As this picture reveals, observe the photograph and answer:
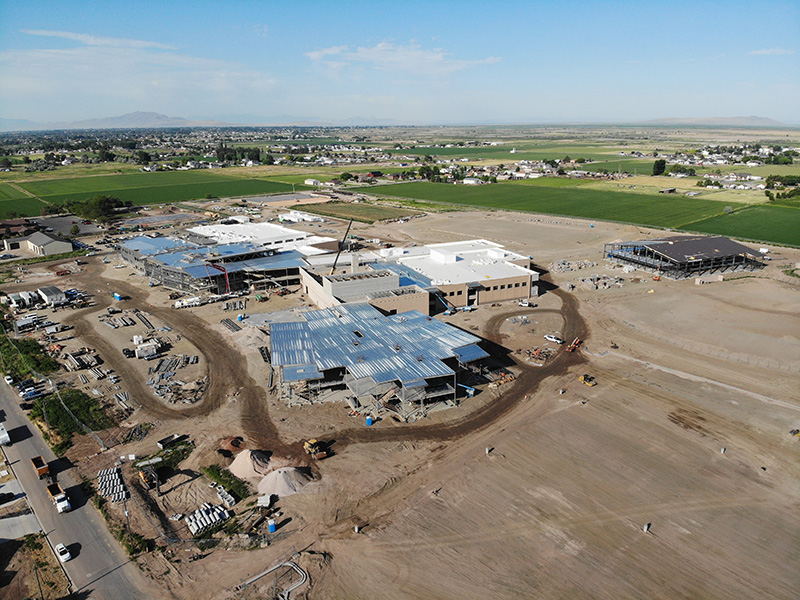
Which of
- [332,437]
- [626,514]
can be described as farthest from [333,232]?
[626,514]

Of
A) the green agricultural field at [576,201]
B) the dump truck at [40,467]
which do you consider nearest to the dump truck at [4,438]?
the dump truck at [40,467]

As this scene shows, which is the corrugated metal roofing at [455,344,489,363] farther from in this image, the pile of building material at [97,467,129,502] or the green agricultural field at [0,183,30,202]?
the green agricultural field at [0,183,30,202]

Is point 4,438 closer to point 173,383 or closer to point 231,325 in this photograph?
point 173,383

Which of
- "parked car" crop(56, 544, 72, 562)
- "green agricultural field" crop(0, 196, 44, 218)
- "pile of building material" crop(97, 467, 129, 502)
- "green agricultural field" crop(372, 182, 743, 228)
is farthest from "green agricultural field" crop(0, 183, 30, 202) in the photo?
"parked car" crop(56, 544, 72, 562)

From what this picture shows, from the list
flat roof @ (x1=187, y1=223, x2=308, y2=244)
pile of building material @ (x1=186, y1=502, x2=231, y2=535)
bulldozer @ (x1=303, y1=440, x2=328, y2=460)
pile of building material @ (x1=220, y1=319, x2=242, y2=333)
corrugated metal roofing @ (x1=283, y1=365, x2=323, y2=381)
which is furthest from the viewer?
flat roof @ (x1=187, y1=223, x2=308, y2=244)

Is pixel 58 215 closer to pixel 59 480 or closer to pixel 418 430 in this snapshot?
pixel 59 480
